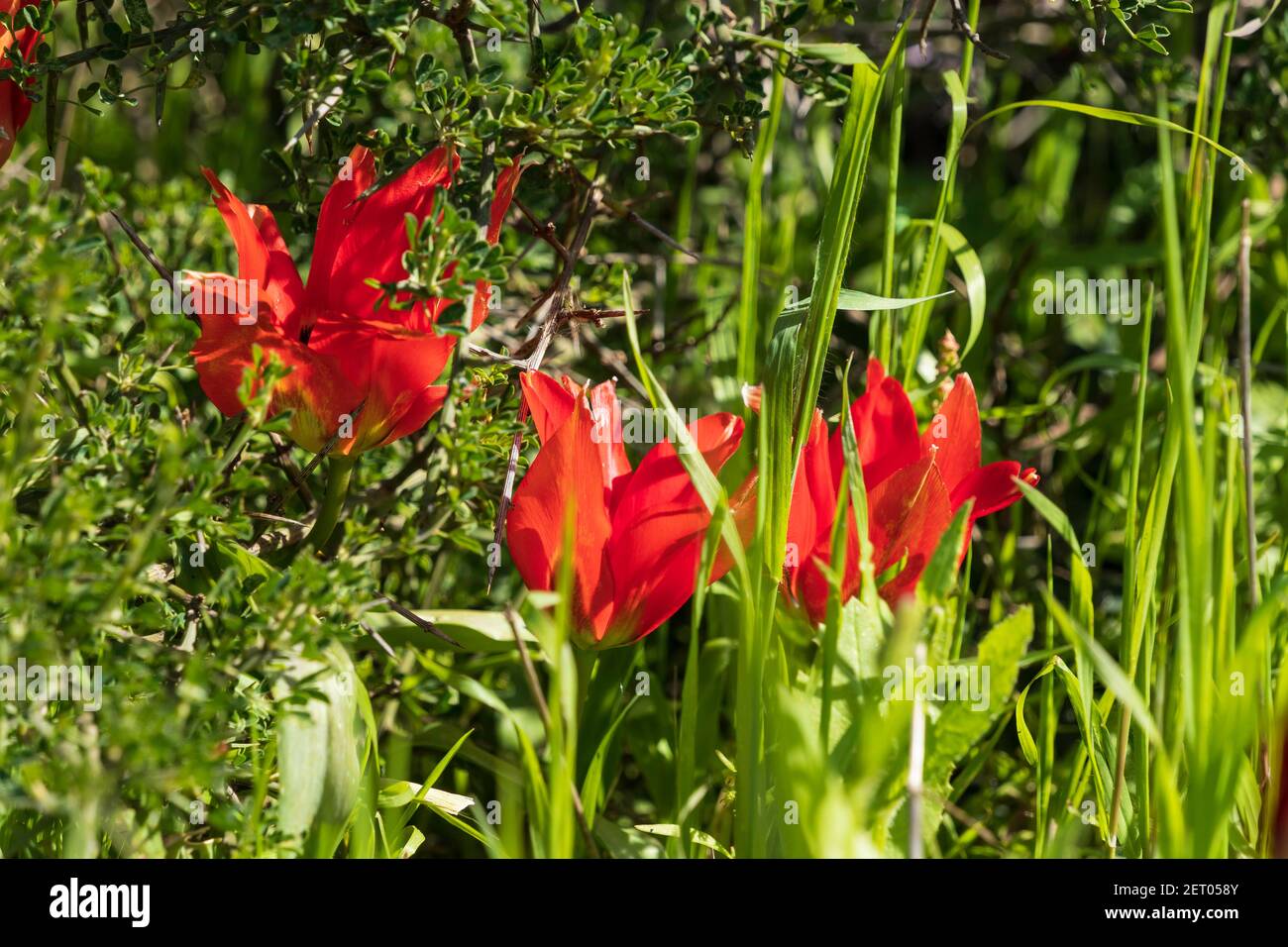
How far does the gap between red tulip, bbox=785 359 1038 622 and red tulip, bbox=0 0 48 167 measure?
2.28ft

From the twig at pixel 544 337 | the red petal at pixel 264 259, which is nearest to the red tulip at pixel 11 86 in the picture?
the red petal at pixel 264 259

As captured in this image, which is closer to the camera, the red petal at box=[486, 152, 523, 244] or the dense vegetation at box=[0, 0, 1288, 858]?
the dense vegetation at box=[0, 0, 1288, 858]

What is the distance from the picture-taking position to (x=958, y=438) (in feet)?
3.03

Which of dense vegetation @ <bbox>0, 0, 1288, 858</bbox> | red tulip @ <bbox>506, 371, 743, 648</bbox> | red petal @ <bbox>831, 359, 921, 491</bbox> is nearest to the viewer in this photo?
dense vegetation @ <bbox>0, 0, 1288, 858</bbox>

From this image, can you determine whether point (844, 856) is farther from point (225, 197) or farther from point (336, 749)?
point (225, 197)

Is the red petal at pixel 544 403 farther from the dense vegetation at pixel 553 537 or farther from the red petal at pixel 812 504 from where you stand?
the red petal at pixel 812 504

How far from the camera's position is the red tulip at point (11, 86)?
36.7 inches

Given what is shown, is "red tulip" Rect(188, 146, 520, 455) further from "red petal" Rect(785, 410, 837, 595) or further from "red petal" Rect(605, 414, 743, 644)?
"red petal" Rect(785, 410, 837, 595)

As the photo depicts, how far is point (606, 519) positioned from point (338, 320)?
0.78 ft

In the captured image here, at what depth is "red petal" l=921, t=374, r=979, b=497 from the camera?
0.92m

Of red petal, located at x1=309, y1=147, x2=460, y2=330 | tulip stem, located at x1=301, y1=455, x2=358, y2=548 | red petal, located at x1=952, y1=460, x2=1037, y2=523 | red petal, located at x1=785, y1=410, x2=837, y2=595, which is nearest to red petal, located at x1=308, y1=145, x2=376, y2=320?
red petal, located at x1=309, y1=147, x2=460, y2=330

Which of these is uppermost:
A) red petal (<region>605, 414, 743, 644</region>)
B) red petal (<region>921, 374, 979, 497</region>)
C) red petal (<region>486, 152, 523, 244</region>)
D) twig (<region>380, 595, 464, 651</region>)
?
red petal (<region>486, 152, 523, 244</region>)
